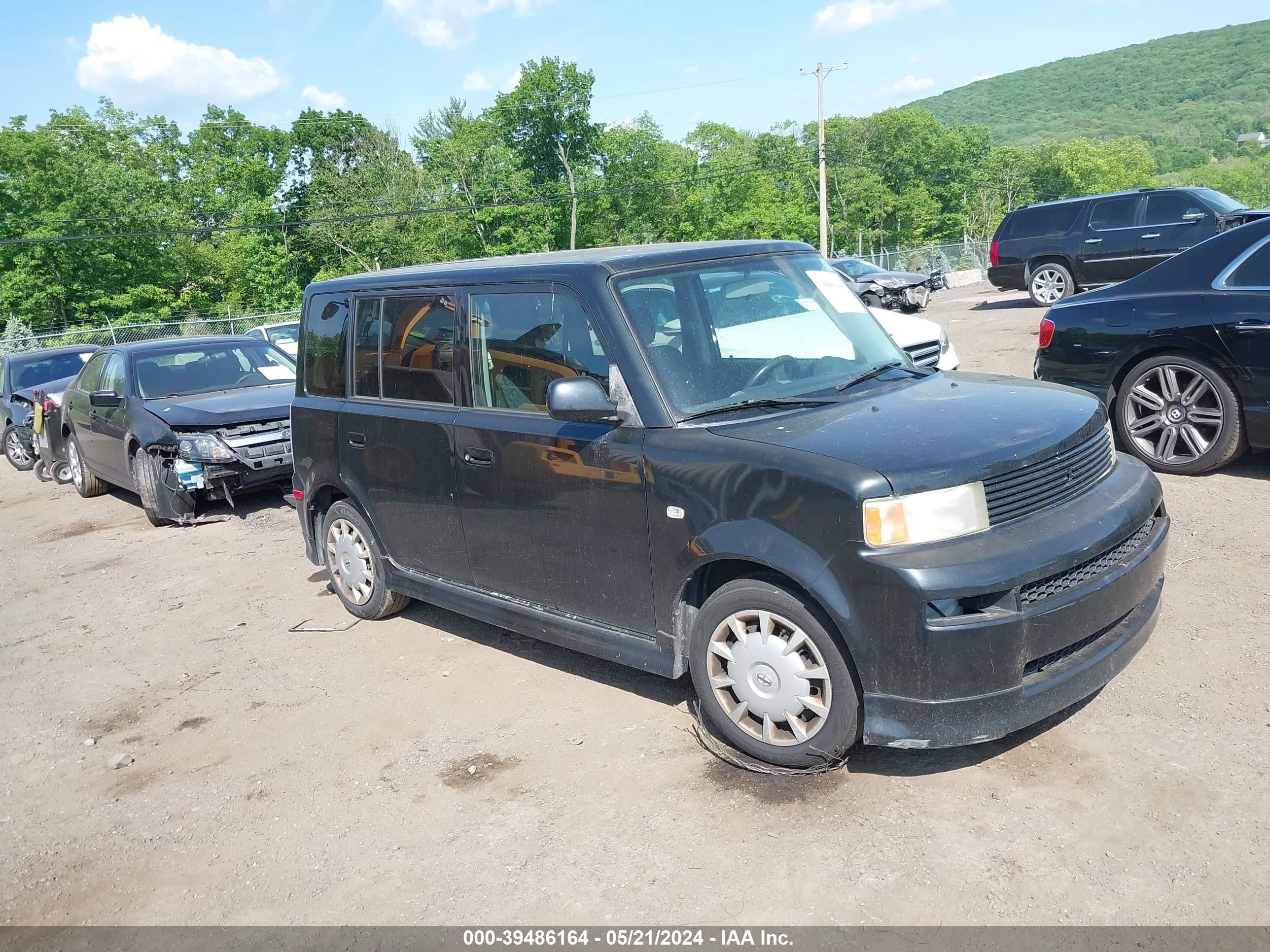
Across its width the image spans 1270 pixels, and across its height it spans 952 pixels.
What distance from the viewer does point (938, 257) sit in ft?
184

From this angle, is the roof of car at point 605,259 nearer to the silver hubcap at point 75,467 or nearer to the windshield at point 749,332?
the windshield at point 749,332

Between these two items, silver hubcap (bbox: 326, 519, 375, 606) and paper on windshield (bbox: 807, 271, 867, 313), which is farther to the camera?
silver hubcap (bbox: 326, 519, 375, 606)

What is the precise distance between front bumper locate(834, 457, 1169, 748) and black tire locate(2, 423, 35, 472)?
597 inches

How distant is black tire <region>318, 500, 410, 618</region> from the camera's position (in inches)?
236

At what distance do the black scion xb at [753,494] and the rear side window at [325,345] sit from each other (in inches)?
7.1

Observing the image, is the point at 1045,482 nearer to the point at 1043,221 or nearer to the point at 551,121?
the point at 1043,221

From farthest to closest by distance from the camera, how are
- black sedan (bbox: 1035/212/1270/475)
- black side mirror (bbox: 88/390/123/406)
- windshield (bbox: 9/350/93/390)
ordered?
windshield (bbox: 9/350/93/390)
black side mirror (bbox: 88/390/123/406)
black sedan (bbox: 1035/212/1270/475)

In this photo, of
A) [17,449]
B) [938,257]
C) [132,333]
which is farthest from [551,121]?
[17,449]

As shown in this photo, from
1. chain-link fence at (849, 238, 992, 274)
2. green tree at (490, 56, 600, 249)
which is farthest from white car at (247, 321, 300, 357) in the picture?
green tree at (490, 56, 600, 249)

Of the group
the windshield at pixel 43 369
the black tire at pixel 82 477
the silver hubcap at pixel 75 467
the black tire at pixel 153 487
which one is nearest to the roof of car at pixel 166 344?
the black tire at pixel 153 487

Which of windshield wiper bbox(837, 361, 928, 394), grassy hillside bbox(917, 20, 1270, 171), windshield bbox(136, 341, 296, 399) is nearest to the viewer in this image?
windshield wiper bbox(837, 361, 928, 394)

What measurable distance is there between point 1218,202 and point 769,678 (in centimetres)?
1681

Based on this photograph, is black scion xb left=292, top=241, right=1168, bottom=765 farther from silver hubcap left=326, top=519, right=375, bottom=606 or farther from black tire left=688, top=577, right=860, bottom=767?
silver hubcap left=326, top=519, right=375, bottom=606

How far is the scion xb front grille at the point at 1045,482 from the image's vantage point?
3.60 metres
